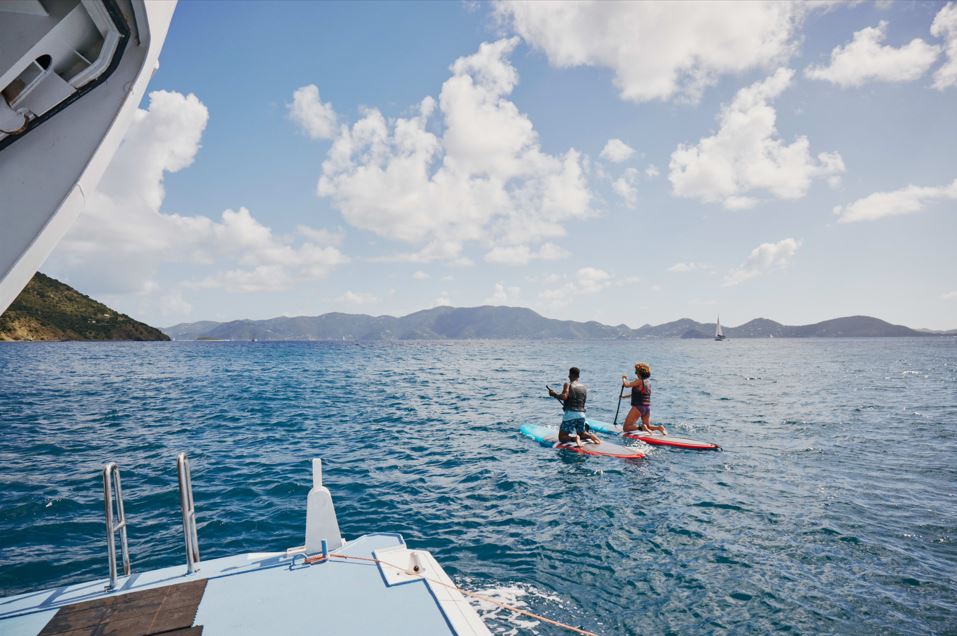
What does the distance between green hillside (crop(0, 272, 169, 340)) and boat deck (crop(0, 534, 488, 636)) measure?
177996 mm

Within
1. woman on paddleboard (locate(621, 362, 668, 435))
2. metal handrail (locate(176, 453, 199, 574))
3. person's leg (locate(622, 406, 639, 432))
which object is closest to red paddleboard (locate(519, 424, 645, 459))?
person's leg (locate(622, 406, 639, 432))

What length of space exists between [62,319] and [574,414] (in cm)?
20901

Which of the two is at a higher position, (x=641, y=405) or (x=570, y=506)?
(x=641, y=405)

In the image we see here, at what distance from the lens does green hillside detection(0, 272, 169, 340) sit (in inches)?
5546

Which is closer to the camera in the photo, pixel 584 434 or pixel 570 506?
pixel 570 506

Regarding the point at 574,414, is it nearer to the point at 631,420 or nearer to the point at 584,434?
the point at 584,434

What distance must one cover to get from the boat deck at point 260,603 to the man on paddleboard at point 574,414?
1034 centimetres

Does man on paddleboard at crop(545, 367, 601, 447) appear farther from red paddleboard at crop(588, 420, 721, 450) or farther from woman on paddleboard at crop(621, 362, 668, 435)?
woman on paddleboard at crop(621, 362, 668, 435)

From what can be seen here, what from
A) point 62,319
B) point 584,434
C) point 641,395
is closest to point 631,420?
point 641,395

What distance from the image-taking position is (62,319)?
6220 inches

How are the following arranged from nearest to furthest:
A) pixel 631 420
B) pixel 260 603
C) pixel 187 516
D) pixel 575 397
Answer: pixel 260 603
pixel 187 516
pixel 575 397
pixel 631 420

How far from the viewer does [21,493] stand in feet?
40.3

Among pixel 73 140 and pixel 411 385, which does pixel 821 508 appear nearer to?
pixel 73 140

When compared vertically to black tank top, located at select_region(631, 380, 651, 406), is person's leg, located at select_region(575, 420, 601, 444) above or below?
below
